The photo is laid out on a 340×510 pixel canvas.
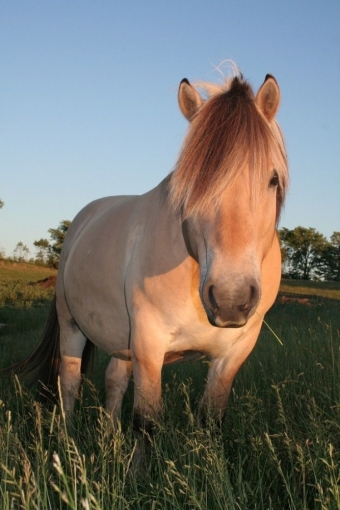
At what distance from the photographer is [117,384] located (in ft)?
15.1

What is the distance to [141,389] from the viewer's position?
3.08 m

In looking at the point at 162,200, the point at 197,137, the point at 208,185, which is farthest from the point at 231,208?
the point at 162,200

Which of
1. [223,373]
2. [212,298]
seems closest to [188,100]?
[212,298]

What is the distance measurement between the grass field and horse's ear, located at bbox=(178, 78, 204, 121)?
1526 mm

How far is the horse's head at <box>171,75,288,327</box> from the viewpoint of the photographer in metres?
2.35

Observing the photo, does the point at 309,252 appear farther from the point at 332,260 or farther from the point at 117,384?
the point at 117,384

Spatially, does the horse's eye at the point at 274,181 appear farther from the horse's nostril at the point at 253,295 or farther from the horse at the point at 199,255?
the horse's nostril at the point at 253,295

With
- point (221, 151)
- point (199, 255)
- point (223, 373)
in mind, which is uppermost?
point (221, 151)

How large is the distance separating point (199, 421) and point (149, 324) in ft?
2.45

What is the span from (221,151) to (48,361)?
3.06 metres

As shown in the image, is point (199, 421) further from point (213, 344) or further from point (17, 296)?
point (17, 296)

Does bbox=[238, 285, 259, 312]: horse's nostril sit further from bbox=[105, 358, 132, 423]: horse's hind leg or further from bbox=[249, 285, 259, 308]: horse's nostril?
bbox=[105, 358, 132, 423]: horse's hind leg

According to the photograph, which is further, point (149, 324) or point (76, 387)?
point (76, 387)

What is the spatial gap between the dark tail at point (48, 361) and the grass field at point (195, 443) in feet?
0.51
